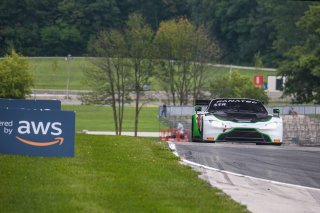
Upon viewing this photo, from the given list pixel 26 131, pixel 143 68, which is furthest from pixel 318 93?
pixel 26 131

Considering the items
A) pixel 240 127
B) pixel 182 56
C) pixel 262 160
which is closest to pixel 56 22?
pixel 182 56

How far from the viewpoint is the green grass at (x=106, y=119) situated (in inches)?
2715

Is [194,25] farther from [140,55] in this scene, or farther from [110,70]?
[110,70]

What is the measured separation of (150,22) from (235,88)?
4410 centimetres

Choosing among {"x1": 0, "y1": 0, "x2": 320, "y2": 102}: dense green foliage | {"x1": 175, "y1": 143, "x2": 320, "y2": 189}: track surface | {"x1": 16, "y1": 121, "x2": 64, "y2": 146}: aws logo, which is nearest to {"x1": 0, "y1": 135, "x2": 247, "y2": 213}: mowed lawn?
{"x1": 16, "y1": 121, "x2": 64, "y2": 146}: aws logo

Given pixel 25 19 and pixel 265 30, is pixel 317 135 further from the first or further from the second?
→ pixel 265 30

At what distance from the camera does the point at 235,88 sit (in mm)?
78688

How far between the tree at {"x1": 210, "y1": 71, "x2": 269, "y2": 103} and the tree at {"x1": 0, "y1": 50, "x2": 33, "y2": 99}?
13.2 meters

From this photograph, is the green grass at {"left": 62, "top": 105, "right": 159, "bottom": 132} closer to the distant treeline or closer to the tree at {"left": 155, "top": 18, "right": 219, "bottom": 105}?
the tree at {"left": 155, "top": 18, "right": 219, "bottom": 105}

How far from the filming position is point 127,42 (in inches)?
2579

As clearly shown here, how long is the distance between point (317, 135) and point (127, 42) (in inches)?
1096

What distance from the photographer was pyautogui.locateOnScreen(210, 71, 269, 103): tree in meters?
73.6

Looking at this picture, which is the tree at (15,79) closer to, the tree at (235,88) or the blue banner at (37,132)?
the tree at (235,88)

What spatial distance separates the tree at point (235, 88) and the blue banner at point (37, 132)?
53.8 metres
